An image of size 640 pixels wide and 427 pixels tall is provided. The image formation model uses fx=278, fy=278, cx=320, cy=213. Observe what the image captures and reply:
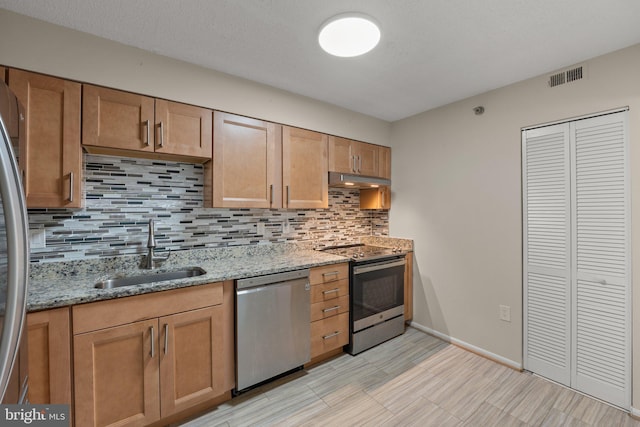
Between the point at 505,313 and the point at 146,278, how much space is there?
284cm

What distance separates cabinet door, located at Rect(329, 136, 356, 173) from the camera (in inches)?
109

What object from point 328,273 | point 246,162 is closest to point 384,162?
point 328,273

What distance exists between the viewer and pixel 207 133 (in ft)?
6.68

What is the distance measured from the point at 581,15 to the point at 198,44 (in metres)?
2.20

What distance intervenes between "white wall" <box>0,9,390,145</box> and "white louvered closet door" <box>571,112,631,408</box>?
6.76ft

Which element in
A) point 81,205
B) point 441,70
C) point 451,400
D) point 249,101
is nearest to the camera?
point 81,205

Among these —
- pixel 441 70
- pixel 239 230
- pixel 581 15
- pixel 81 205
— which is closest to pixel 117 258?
pixel 81 205

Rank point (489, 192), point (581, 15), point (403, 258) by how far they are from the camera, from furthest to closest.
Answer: point (403, 258) < point (489, 192) < point (581, 15)

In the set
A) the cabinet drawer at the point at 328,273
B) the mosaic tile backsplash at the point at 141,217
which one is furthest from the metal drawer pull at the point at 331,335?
the mosaic tile backsplash at the point at 141,217

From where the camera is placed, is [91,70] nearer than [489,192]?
Yes

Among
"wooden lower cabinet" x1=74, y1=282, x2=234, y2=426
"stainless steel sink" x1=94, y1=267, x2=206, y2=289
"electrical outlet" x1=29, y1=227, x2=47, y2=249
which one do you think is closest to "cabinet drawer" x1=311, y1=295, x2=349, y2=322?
"wooden lower cabinet" x1=74, y1=282, x2=234, y2=426

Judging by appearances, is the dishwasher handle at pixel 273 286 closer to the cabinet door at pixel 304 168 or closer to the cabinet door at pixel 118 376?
the cabinet door at pixel 118 376

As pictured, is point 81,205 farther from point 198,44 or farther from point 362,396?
point 362,396

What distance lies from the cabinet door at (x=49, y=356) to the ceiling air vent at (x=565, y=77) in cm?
341
